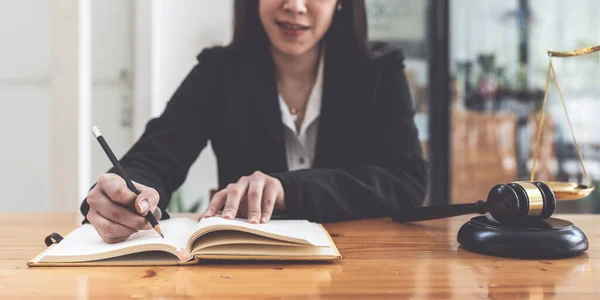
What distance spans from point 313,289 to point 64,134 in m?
1.60

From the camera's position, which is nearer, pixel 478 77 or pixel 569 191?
pixel 569 191

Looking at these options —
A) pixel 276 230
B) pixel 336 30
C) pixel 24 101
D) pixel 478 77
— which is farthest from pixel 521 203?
pixel 478 77

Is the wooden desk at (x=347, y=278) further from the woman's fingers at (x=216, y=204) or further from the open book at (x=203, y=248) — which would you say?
the woman's fingers at (x=216, y=204)

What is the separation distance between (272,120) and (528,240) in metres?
0.79

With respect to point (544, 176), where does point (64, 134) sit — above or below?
above

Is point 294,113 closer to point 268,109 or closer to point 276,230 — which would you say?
point 268,109

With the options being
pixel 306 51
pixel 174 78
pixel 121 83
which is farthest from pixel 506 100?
pixel 306 51

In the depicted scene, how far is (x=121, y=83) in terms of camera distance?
11.2 feet

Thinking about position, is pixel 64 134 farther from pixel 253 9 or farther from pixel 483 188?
pixel 483 188

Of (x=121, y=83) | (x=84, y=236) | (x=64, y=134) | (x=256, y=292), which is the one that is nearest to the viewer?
(x=256, y=292)

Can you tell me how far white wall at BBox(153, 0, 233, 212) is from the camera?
359 centimetres

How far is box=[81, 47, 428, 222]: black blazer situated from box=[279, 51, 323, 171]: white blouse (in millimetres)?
27

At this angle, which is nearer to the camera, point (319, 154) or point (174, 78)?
point (319, 154)

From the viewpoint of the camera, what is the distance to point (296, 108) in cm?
155
